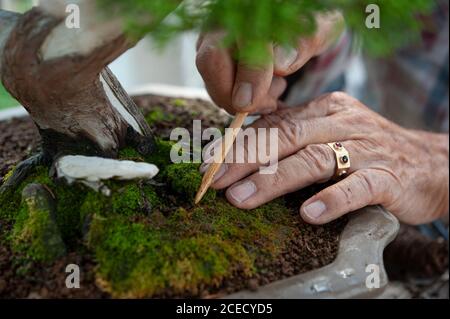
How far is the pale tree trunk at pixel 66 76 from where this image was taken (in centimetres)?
74

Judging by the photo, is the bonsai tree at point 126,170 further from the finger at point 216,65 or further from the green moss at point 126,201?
the finger at point 216,65

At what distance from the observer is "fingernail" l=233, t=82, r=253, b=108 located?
0.95 metres

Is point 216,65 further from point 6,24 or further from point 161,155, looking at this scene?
point 6,24

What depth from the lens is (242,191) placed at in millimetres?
953

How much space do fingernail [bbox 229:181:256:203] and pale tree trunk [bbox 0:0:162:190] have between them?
225 millimetres

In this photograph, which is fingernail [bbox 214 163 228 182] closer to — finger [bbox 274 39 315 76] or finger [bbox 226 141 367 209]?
finger [bbox 226 141 367 209]

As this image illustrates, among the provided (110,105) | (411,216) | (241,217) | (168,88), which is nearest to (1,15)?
(110,105)

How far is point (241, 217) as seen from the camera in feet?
2.99

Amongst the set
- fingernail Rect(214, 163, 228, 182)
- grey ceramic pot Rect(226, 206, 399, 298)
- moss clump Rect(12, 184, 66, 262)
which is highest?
fingernail Rect(214, 163, 228, 182)

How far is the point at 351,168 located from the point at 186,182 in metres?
0.35

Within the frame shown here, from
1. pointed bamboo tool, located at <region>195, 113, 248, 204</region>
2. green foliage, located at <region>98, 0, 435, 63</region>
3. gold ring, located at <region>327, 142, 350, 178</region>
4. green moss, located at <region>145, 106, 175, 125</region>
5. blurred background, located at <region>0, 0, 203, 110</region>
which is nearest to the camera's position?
green foliage, located at <region>98, 0, 435, 63</region>

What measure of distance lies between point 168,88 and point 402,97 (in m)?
0.87

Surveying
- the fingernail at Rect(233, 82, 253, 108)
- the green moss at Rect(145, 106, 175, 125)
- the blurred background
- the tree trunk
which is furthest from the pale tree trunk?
the blurred background

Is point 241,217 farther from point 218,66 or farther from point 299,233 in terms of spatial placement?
point 218,66
